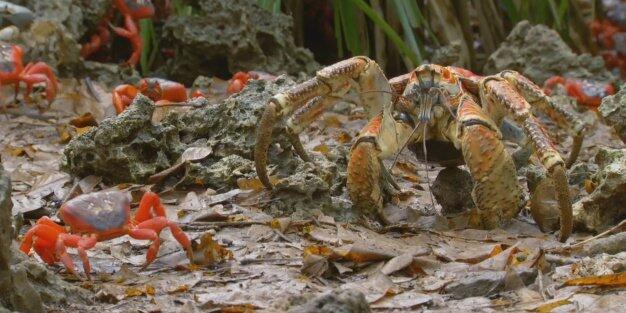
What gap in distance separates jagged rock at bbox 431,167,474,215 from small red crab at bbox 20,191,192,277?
1615mm

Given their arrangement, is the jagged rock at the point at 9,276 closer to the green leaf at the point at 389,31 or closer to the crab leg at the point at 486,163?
the crab leg at the point at 486,163

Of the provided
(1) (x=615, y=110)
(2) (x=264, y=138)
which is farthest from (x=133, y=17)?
(1) (x=615, y=110)

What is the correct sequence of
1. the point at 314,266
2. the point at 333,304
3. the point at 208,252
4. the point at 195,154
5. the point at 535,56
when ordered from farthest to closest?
the point at 535,56, the point at 195,154, the point at 208,252, the point at 314,266, the point at 333,304

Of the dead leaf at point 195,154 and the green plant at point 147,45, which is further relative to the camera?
the green plant at point 147,45

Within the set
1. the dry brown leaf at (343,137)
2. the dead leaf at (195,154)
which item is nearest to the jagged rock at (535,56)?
the dry brown leaf at (343,137)

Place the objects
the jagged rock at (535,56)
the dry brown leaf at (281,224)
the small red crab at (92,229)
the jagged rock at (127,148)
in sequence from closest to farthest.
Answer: the small red crab at (92,229)
the dry brown leaf at (281,224)
the jagged rock at (127,148)
the jagged rock at (535,56)

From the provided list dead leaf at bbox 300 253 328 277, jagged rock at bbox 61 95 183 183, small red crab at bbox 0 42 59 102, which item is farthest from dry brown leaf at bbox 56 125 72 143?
dead leaf at bbox 300 253 328 277

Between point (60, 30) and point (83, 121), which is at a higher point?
point (60, 30)

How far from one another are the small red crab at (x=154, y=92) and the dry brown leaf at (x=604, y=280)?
157 inches

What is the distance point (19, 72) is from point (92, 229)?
379cm

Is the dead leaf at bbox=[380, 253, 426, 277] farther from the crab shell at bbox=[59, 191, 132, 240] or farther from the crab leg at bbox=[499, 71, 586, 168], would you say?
the crab leg at bbox=[499, 71, 586, 168]

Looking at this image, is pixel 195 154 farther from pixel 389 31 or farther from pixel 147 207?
pixel 389 31

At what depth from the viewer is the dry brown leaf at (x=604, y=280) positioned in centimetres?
374

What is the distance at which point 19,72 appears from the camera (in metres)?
7.64
